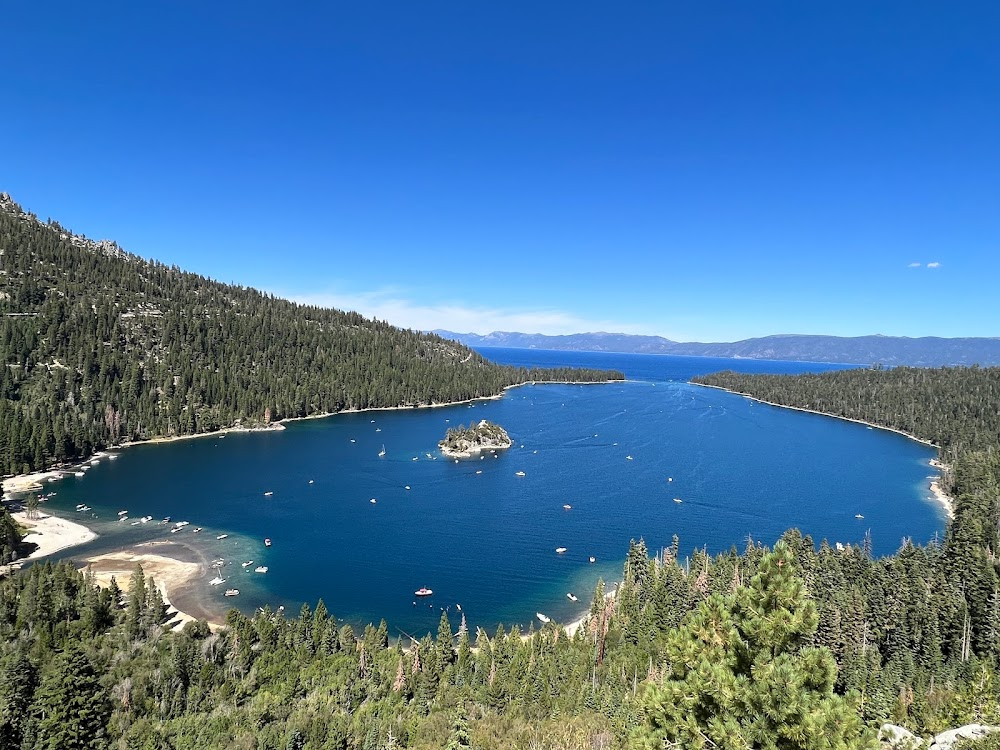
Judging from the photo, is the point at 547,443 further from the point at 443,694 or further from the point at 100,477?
the point at 443,694

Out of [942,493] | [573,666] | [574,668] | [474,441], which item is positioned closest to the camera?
[574,668]

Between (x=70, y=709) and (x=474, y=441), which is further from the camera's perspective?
(x=474, y=441)

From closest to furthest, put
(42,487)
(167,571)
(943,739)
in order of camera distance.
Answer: (943,739) < (167,571) < (42,487)

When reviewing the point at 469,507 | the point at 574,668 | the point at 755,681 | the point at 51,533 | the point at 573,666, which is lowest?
the point at 469,507

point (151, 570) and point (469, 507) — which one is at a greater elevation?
point (151, 570)

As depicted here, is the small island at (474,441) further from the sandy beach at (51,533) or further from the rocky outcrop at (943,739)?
the rocky outcrop at (943,739)

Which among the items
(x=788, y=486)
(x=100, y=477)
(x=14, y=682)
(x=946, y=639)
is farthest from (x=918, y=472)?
(x=100, y=477)

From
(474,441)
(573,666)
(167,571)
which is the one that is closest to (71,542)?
(167,571)

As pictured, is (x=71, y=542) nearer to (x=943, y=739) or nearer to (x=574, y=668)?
(x=574, y=668)

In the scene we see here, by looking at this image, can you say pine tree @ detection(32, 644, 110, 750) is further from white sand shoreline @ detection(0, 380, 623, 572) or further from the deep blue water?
white sand shoreline @ detection(0, 380, 623, 572)
